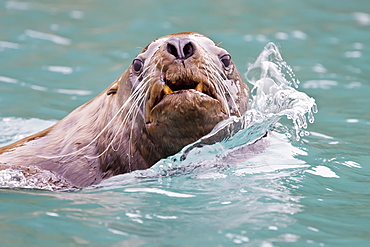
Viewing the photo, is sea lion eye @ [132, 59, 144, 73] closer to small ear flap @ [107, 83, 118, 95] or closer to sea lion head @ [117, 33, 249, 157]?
sea lion head @ [117, 33, 249, 157]

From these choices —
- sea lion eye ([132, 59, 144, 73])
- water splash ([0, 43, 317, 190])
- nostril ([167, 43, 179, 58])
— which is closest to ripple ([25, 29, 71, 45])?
water splash ([0, 43, 317, 190])

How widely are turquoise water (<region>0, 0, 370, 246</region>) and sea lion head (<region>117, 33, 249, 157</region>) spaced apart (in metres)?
0.38

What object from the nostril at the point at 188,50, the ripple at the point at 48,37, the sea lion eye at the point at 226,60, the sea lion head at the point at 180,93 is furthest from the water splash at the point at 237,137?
the ripple at the point at 48,37

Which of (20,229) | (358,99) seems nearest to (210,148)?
(20,229)

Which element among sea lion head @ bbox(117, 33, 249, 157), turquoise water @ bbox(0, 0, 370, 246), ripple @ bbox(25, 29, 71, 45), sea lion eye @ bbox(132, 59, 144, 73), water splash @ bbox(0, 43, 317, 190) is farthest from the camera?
ripple @ bbox(25, 29, 71, 45)

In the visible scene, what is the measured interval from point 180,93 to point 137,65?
27.9 inches

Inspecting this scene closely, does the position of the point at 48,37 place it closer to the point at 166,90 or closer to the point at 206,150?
the point at 206,150

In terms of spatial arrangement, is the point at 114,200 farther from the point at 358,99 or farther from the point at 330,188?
the point at 358,99

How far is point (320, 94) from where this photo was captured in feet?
28.4

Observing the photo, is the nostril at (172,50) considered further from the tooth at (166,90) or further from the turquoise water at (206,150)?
the turquoise water at (206,150)

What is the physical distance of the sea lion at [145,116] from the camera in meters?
4.51

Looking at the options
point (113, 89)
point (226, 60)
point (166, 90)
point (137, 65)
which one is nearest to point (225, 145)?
point (226, 60)

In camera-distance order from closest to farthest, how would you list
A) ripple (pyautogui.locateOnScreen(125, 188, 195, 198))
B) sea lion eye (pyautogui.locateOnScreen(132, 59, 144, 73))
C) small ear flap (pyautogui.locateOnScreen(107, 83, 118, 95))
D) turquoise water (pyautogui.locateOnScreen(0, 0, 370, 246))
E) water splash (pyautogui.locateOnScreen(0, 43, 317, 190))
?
turquoise water (pyautogui.locateOnScreen(0, 0, 370, 246))
ripple (pyautogui.locateOnScreen(125, 188, 195, 198))
water splash (pyautogui.locateOnScreen(0, 43, 317, 190))
sea lion eye (pyautogui.locateOnScreen(132, 59, 144, 73))
small ear flap (pyautogui.locateOnScreen(107, 83, 118, 95))

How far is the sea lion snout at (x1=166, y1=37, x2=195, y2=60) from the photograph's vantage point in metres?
4.53
